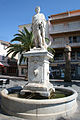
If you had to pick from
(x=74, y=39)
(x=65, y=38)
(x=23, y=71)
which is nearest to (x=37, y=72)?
(x=65, y=38)

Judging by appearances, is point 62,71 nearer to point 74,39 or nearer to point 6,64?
point 74,39

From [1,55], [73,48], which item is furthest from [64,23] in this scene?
[1,55]

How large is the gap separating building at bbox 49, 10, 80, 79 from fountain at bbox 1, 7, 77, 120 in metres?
21.0

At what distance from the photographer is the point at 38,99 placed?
4215mm

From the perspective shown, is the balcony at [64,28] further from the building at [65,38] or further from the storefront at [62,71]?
the storefront at [62,71]

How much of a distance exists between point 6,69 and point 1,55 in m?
4.86

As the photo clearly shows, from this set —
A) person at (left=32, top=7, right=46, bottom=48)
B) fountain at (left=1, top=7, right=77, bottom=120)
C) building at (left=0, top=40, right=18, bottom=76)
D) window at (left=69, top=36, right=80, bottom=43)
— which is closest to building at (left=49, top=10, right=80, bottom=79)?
window at (left=69, top=36, right=80, bottom=43)

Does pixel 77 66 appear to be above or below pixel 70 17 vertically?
below

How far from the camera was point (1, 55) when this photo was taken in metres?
32.6

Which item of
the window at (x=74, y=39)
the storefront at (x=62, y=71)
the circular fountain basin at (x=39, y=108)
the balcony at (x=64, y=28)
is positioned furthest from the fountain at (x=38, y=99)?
the window at (x=74, y=39)

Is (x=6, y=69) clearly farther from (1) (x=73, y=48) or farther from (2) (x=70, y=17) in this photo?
(2) (x=70, y=17)

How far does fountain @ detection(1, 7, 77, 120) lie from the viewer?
3.42m

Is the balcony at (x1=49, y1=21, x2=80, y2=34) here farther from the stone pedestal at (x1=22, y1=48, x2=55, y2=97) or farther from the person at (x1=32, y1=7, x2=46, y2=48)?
the stone pedestal at (x1=22, y1=48, x2=55, y2=97)

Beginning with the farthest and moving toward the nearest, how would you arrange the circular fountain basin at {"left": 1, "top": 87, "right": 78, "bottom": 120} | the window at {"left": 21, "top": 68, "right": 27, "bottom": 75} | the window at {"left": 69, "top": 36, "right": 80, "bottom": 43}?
the window at {"left": 21, "top": 68, "right": 27, "bottom": 75} < the window at {"left": 69, "top": 36, "right": 80, "bottom": 43} < the circular fountain basin at {"left": 1, "top": 87, "right": 78, "bottom": 120}
